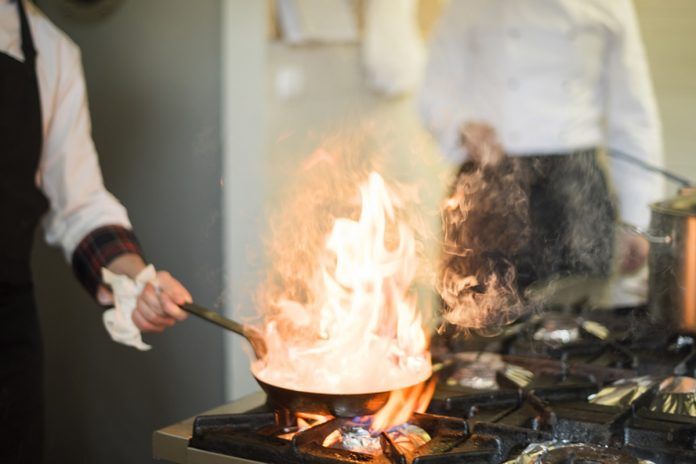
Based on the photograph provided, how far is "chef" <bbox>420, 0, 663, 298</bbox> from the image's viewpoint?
8.07 feet

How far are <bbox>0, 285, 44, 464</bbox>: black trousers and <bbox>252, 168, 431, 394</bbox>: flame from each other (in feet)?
1.65

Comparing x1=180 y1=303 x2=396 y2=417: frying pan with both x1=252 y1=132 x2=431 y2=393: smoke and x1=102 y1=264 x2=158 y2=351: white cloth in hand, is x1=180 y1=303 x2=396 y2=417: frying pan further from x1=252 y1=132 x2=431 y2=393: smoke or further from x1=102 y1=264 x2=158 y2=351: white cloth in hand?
x1=102 y1=264 x2=158 y2=351: white cloth in hand

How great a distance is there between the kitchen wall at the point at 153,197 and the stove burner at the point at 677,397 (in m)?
1.34

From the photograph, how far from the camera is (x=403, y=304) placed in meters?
1.36

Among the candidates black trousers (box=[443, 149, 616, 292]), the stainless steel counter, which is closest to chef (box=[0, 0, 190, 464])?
the stainless steel counter

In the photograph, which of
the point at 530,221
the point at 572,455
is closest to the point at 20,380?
the point at 572,455

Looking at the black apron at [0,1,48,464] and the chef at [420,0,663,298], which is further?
the chef at [420,0,663,298]

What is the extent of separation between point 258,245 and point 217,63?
0.51 m

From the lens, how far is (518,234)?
7.64 feet

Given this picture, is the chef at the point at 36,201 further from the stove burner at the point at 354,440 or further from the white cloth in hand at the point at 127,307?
the stove burner at the point at 354,440

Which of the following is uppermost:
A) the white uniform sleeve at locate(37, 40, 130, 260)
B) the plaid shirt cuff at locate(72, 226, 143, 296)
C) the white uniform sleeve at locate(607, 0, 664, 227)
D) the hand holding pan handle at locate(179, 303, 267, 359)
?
the white uniform sleeve at locate(607, 0, 664, 227)

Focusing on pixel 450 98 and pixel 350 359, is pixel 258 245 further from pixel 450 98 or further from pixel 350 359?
pixel 350 359

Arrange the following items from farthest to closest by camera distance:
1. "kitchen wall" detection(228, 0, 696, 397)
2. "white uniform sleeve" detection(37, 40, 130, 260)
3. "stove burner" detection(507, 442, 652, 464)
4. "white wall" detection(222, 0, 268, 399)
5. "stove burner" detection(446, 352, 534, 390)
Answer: "kitchen wall" detection(228, 0, 696, 397)
"white wall" detection(222, 0, 268, 399)
"white uniform sleeve" detection(37, 40, 130, 260)
"stove burner" detection(446, 352, 534, 390)
"stove burner" detection(507, 442, 652, 464)

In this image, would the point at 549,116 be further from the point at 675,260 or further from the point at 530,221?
the point at 675,260
